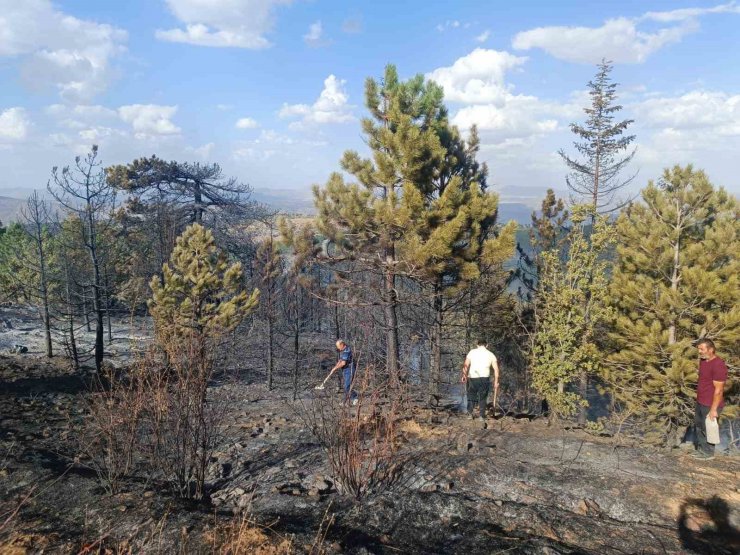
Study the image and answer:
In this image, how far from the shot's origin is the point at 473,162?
13375 millimetres

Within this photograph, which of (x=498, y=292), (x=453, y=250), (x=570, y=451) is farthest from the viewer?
(x=498, y=292)

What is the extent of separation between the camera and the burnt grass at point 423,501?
172 inches

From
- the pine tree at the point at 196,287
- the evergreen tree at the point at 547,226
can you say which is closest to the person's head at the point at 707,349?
the pine tree at the point at 196,287

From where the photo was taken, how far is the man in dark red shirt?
677cm

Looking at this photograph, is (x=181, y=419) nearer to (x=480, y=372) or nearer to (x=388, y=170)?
(x=480, y=372)

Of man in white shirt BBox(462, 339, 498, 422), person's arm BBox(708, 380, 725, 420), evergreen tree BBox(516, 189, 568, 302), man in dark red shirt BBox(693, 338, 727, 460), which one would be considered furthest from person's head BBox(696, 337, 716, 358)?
evergreen tree BBox(516, 189, 568, 302)

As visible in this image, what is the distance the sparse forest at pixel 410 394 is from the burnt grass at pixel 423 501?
0.13 feet

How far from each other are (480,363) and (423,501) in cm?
427

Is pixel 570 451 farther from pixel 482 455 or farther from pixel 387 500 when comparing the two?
pixel 387 500

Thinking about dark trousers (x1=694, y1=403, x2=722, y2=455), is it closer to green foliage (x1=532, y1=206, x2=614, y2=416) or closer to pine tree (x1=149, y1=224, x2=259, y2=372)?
green foliage (x1=532, y1=206, x2=614, y2=416)

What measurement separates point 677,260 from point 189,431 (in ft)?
31.9

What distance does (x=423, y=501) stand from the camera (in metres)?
5.21

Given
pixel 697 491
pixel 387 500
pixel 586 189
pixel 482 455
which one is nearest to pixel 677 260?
pixel 697 491

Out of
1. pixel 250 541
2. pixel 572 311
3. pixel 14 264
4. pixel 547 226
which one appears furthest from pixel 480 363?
pixel 14 264
